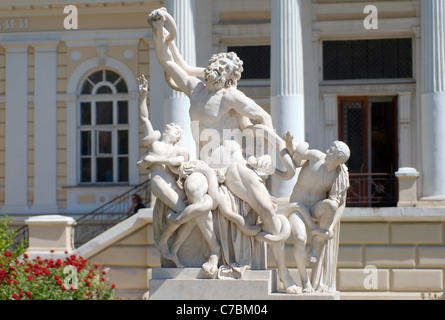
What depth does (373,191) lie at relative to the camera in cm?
2392

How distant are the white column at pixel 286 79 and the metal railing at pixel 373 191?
80.8 inches

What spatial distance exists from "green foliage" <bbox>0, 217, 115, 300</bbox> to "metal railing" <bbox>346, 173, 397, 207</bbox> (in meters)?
9.41

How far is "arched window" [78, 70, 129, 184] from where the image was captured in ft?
89.4

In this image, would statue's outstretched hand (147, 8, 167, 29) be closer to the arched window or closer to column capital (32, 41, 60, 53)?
the arched window

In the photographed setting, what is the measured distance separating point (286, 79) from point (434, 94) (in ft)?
10.5

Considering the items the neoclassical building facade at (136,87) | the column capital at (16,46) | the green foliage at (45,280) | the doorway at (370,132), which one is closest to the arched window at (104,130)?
the neoclassical building facade at (136,87)

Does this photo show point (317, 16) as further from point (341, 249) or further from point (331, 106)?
point (341, 249)

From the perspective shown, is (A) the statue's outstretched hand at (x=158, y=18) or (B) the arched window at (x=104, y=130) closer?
(A) the statue's outstretched hand at (x=158, y=18)

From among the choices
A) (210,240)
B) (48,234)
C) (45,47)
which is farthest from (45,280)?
(45,47)

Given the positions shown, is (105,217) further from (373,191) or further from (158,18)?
(158,18)

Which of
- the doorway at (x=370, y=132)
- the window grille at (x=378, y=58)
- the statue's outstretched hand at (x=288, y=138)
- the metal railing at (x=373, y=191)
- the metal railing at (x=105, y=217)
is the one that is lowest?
the metal railing at (x=105, y=217)

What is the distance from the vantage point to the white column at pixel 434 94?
2188 centimetres

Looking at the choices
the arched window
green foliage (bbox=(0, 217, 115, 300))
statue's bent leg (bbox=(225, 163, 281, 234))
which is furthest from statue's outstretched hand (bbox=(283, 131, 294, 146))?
the arched window

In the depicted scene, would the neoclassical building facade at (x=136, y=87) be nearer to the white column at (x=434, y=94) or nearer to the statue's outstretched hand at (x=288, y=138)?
the white column at (x=434, y=94)
